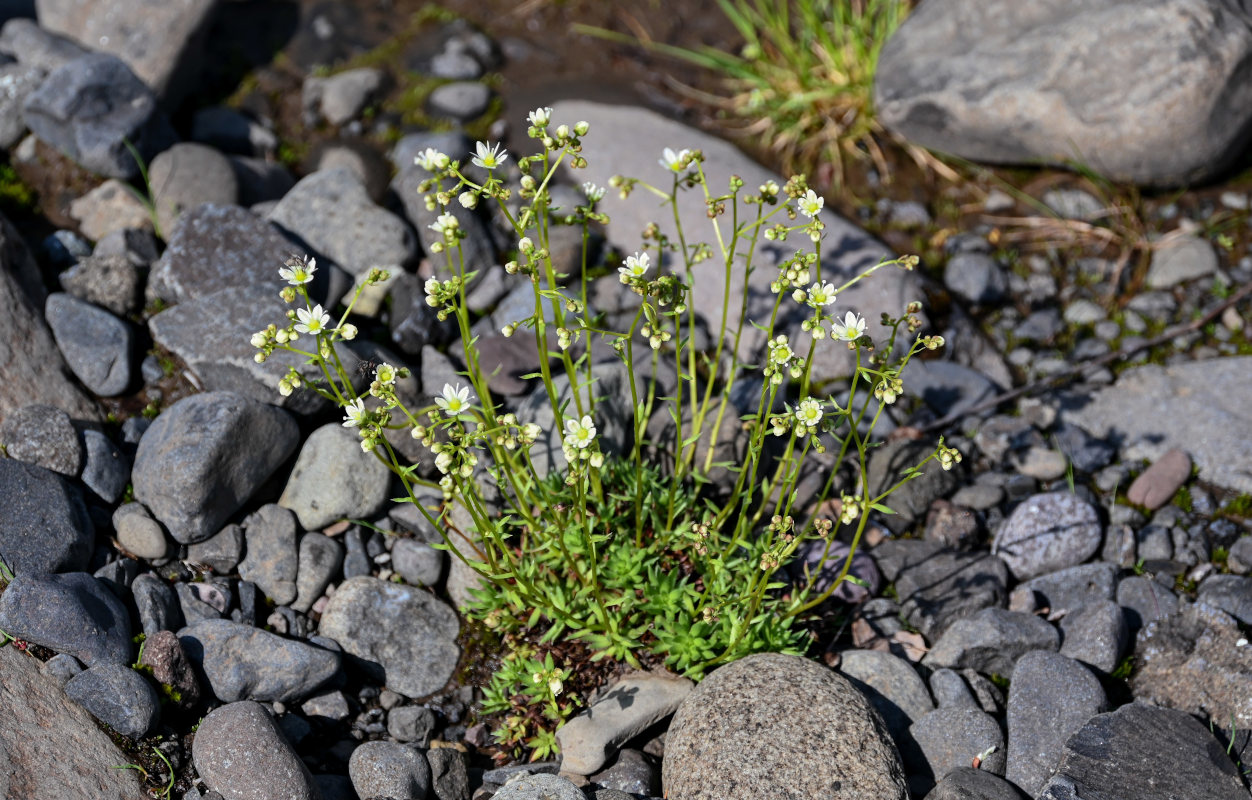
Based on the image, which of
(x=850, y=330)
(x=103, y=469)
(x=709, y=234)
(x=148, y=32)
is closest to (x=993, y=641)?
(x=850, y=330)

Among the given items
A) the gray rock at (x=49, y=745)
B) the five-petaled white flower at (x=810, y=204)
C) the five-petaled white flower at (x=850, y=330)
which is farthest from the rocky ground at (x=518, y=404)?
the five-petaled white flower at (x=810, y=204)

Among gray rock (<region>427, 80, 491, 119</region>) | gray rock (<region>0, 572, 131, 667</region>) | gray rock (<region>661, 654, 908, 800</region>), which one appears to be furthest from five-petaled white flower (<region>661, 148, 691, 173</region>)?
gray rock (<region>427, 80, 491, 119</region>)

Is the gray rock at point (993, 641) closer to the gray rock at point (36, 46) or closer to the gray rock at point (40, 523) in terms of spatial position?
the gray rock at point (40, 523)

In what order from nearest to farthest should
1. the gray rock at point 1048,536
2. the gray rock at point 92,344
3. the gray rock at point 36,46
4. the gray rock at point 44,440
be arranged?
1. the gray rock at point 44,440
2. the gray rock at point 1048,536
3. the gray rock at point 92,344
4. the gray rock at point 36,46

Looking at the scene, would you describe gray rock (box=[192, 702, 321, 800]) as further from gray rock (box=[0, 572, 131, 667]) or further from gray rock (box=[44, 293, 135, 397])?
gray rock (box=[44, 293, 135, 397])

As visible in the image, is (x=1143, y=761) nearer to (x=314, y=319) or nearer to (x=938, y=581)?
(x=938, y=581)
